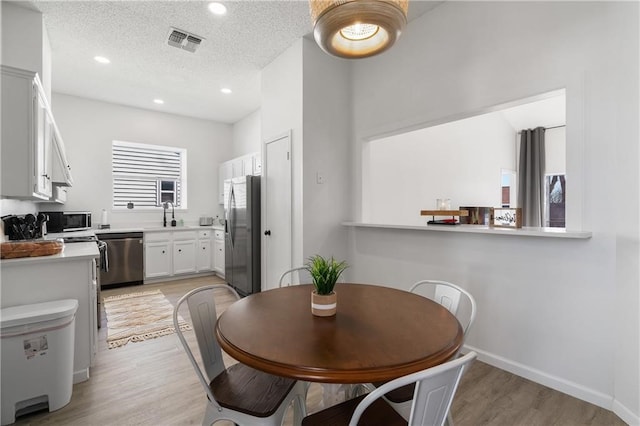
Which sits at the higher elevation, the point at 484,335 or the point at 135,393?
the point at 484,335

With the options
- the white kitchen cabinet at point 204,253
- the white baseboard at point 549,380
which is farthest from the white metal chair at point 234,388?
the white kitchen cabinet at point 204,253

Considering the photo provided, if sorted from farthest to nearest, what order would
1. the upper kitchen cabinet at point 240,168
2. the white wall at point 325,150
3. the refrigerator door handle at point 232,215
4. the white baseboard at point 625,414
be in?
the upper kitchen cabinet at point 240,168
the refrigerator door handle at point 232,215
the white wall at point 325,150
the white baseboard at point 625,414

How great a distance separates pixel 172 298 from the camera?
14.0 feet

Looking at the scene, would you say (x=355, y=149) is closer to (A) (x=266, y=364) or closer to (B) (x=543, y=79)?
(B) (x=543, y=79)

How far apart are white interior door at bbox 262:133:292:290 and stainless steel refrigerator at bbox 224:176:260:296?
0.53 feet

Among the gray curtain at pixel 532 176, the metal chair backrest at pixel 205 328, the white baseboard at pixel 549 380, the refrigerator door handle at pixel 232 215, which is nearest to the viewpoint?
the metal chair backrest at pixel 205 328

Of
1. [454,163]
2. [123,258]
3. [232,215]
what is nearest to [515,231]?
[454,163]

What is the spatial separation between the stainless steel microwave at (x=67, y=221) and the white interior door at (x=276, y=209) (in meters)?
2.77

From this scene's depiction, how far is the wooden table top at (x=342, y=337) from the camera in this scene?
987 millimetres

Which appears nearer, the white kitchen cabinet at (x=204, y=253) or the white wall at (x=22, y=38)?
the white wall at (x=22, y=38)

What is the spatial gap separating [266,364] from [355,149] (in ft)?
9.66

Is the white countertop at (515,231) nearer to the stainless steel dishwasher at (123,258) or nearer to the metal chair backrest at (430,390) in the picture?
the metal chair backrest at (430,390)

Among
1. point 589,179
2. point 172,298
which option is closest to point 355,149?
point 589,179

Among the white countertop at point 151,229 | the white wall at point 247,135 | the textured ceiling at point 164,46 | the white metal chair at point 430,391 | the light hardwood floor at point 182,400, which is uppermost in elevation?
the textured ceiling at point 164,46
